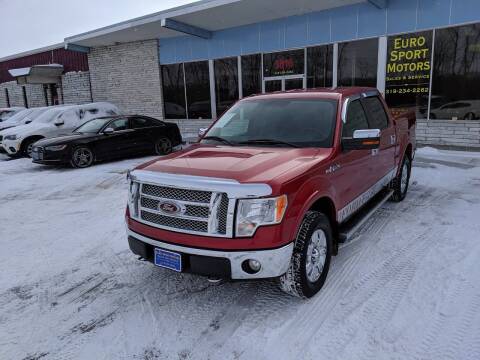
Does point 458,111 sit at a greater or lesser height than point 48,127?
greater

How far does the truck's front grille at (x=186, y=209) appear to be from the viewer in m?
2.85

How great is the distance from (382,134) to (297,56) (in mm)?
9192

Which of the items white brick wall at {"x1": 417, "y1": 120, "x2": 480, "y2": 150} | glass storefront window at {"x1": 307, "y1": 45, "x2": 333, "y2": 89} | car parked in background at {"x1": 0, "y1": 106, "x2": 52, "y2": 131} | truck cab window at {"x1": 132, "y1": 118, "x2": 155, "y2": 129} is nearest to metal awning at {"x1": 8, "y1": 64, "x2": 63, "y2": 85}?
car parked in background at {"x1": 0, "y1": 106, "x2": 52, "y2": 131}

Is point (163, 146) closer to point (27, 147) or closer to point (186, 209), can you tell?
point (27, 147)

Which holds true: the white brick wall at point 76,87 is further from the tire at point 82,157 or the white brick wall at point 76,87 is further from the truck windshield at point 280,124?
the truck windshield at point 280,124

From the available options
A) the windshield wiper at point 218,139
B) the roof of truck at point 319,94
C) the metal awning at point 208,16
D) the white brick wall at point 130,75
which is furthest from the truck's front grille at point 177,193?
the white brick wall at point 130,75

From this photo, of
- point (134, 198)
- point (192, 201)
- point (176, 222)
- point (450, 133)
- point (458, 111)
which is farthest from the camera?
point (450, 133)

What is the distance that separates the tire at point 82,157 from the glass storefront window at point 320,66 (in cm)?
764

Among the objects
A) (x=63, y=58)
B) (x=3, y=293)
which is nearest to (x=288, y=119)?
(x=3, y=293)

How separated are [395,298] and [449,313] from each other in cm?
42

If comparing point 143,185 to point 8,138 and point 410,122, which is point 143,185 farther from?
point 8,138

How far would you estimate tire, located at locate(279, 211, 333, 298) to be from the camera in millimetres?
3037

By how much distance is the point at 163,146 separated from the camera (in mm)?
12219

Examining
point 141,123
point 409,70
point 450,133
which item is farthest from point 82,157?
point 450,133
